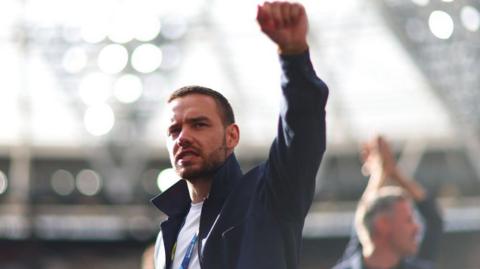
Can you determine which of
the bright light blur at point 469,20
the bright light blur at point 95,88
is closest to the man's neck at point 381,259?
the bright light blur at point 469,20

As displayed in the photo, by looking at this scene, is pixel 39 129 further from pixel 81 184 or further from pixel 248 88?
pixel 248 88

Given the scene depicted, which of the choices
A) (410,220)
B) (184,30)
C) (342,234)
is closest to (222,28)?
(184,30)

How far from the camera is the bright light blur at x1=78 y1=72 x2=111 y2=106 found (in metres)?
36.3

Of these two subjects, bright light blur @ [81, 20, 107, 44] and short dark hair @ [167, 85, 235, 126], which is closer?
short dark hair @ [167, 85, 235, 126]

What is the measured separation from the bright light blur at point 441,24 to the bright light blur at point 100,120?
11455 mm

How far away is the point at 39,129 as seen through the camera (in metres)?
39.4

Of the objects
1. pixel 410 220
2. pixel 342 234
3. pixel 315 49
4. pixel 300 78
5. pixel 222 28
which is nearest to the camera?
pixel 300 78

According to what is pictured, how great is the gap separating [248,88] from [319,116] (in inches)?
1392

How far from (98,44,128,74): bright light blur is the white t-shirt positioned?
3109 cm

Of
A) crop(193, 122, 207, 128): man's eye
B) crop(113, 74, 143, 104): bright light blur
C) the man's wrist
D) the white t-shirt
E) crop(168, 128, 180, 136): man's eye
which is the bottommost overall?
crop(113, 74, 143, 104): bright light blur

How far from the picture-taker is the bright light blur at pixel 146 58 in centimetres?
3331

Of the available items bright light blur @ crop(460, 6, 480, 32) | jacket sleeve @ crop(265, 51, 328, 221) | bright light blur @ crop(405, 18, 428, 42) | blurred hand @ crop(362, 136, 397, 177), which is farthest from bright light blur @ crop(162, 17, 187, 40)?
jacket sleeve @ crop(265, 51, 328, 221)

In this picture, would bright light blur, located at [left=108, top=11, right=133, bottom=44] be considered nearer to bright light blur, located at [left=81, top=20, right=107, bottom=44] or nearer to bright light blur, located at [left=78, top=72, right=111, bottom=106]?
bright light blur, located at [left=81, top=20, right=107, bottom=44]

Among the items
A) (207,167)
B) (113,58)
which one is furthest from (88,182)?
(207,167)
